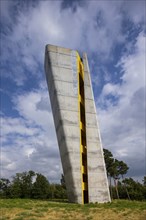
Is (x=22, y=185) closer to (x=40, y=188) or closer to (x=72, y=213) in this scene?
(x=40, y=188)

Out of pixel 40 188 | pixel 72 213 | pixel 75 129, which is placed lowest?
pixel 72 213

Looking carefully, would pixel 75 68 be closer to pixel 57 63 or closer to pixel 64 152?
pixel 57 63

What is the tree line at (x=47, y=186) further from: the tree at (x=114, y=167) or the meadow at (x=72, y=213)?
the meadow at (x=72, y=213)

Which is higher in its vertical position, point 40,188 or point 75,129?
point 75,129

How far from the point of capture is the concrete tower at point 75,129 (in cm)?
2772

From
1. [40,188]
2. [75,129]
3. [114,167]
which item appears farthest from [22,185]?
[75,129]

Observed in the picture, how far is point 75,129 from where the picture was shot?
97.0ft

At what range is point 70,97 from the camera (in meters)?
31.0

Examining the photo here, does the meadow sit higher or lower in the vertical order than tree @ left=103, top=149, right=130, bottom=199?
lower

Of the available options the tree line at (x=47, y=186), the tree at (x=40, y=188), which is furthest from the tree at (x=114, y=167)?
the tree at (x=40, y=188)

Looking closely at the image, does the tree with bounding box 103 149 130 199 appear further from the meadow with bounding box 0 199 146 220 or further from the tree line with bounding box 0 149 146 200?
the meadow with bounding box 0 199 146 220

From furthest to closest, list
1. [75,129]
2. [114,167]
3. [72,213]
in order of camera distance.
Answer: [114,167] → [75,129] → [72,213]

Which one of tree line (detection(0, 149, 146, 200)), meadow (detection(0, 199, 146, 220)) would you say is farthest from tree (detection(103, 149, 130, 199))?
meadow (detection(0, 199, 146, 220))

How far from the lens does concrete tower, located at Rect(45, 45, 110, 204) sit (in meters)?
27.7
